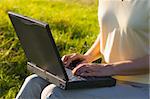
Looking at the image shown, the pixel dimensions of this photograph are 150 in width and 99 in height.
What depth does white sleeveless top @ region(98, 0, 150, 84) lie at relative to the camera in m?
3.28

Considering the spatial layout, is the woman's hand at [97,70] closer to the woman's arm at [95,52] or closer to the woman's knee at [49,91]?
the woman's knee at [49,91]

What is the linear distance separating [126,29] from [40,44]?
18.5 inches

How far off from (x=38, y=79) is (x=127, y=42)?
0.58 meters

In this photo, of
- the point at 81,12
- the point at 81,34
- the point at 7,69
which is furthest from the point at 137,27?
the point at 81,12

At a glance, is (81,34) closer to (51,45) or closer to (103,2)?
(103,2)

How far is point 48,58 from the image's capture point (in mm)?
3291

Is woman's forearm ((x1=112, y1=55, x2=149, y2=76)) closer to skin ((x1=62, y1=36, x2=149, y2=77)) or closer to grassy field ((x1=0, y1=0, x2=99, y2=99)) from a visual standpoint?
skin ((x1=62, y1=36, x2=149, y2=77))

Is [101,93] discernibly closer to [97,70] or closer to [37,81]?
[97,70]

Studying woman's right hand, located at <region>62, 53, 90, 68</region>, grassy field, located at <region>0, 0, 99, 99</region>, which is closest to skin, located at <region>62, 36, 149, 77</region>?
woman's right hand, located at <region>62, 53, 90, 68</region>

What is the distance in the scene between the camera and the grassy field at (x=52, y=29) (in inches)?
203

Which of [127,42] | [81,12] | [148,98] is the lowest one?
[81,12]

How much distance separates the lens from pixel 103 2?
354 centimetres

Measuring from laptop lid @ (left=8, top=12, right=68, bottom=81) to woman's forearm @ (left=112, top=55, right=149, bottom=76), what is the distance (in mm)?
285

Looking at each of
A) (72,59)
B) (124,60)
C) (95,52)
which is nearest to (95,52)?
(95,52)
